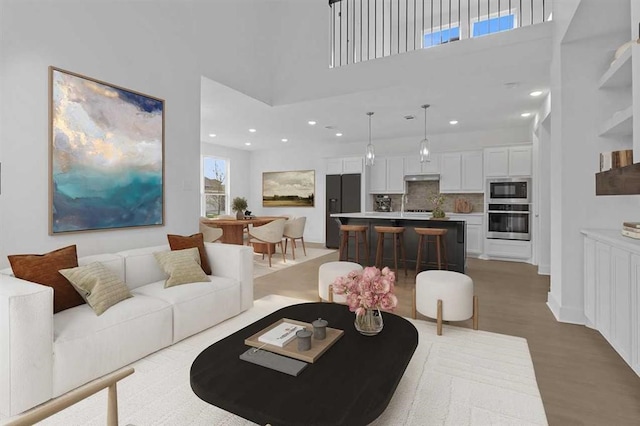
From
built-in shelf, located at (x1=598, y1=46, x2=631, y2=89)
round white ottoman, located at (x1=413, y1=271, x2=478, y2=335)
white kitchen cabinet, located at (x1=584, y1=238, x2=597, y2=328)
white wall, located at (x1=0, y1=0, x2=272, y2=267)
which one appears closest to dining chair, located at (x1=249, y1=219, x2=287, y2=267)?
white wall, located at (x1=0, y1=0, x2=272, y2=267)

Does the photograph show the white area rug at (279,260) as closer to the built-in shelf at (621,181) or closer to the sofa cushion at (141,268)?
the sofa cushion at (141,268)

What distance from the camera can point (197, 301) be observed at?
113 inches

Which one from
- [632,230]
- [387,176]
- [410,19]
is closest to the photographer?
[632,230]

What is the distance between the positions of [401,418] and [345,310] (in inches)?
31.7

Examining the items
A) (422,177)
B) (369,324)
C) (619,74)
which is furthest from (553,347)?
(422,177)

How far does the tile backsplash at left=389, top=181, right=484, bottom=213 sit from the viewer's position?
7395 millimetres

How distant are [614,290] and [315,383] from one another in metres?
2.43

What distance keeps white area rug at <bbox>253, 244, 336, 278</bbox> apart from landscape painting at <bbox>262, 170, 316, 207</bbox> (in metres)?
1.78

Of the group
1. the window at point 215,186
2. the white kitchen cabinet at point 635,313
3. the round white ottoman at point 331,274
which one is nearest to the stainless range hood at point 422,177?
the round white ottoman at point 331,274

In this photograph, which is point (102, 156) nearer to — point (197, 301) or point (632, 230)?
point (197, 301)

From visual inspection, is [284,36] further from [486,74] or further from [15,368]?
[15,368]

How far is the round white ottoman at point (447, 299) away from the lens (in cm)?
297

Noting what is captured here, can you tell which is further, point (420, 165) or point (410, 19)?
point (420, 165)

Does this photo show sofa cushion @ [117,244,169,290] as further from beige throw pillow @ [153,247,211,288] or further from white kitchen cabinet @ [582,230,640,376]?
white kitchen cabinet @ [582,230,640,376]
